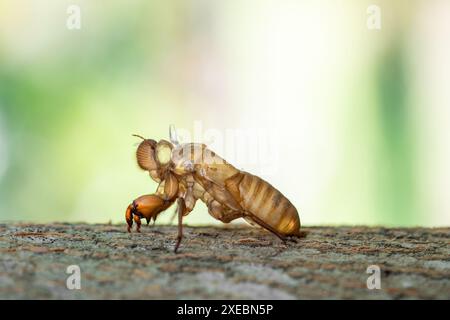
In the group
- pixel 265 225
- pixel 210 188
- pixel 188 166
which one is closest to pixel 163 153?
pixel 188 166

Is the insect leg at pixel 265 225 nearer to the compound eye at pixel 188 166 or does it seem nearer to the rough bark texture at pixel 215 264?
the rough bark texture at pixel 215 264

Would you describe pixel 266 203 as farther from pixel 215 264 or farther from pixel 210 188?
pixel 215 264

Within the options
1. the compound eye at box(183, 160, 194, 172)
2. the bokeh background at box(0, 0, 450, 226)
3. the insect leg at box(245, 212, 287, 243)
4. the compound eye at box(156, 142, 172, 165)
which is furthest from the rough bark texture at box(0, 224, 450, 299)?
the bokeh background at box(0, 0, 450, 226)

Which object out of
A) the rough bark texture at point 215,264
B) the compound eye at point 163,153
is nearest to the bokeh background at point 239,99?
the compound eye at point 163,153

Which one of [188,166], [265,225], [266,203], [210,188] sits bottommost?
[265,225]
